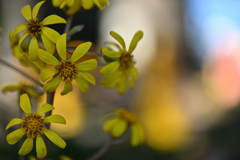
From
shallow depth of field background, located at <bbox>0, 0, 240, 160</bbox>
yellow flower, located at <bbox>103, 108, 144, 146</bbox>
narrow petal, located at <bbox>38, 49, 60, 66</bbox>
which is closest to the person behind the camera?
narrow petal, located at <bbox>38, 49, 60, 66</bbox>

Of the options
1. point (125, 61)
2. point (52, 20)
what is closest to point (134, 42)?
point (125, 61)

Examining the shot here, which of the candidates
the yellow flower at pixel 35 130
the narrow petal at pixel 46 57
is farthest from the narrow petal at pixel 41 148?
the narrow petal at pixel 46 57

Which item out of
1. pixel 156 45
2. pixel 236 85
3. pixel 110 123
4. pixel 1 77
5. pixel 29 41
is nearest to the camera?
pixel 29 41

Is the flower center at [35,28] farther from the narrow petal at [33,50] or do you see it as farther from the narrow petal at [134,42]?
the narrow petal at [134,42]

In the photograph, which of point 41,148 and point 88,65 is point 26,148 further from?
point 88,65

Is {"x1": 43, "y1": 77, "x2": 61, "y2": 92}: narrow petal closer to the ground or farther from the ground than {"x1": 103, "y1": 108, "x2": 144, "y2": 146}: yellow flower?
closer to the ground

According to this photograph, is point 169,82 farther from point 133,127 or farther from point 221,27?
point 133,127

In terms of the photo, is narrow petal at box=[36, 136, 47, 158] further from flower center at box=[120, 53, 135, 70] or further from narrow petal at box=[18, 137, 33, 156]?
flower center at box=[120, 53, 135, 70]

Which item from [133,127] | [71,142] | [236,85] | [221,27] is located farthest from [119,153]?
[221,27]

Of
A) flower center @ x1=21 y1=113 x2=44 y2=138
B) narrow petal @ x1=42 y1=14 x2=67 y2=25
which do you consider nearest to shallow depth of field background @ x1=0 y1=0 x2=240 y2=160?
narrow petal @ x1=42 y1=14 x2=67 y2=25
